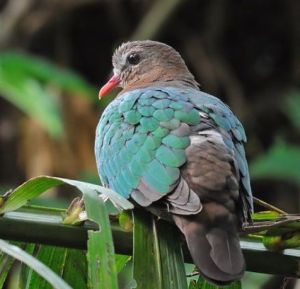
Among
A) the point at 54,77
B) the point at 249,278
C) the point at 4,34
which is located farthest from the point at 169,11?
the point at 249,278

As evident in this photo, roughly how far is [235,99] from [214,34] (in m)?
0.62

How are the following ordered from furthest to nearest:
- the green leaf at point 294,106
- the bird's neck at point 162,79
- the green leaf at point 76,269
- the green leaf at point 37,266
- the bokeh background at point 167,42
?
the bokeh background at point 167,42, the green leaf at point 294,106, the bird's neck at point 162,79, the green leaf at point 76,269, the green leaf at point 37,266

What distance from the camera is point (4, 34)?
7410mm

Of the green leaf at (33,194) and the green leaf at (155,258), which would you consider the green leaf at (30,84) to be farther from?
the green leaf at (33,194)

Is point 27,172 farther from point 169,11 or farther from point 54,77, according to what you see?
point 169,11

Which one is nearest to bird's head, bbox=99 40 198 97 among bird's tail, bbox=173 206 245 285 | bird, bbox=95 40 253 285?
bird, bbox=95 40 253 285

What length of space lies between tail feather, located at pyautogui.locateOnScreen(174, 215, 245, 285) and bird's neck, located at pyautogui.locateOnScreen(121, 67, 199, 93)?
65.3 inches

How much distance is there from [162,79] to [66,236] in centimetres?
216

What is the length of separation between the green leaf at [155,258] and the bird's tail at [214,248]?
0.05 metres

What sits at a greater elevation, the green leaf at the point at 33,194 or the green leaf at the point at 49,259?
the green leaf at the point at 33,194

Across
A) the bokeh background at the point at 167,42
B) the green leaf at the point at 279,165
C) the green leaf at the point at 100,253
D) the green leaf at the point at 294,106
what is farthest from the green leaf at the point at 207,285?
the bokeh background at the point at 167,42

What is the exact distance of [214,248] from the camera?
2564 millimetres

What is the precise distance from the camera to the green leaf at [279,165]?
646 centimetres

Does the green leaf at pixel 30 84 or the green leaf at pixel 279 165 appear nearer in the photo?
the green leaf at pixel 30 84
